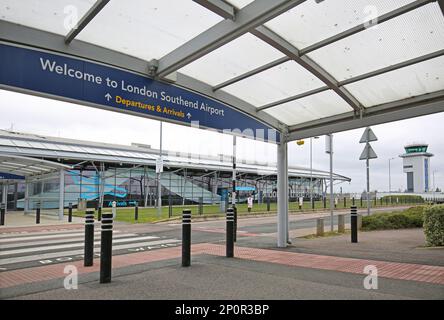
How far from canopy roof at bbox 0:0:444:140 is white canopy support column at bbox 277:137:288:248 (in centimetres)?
195

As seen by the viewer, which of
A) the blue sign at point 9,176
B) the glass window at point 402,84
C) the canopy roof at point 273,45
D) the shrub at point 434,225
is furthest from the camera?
the blue sign at point 9,176

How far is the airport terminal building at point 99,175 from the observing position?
25.5m

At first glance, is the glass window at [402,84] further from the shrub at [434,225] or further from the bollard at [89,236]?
the bollard at [89,236]

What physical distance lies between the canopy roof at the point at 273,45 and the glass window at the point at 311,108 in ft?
0.15

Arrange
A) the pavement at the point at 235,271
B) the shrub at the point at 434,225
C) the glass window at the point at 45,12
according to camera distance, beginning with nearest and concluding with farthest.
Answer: the pavement at the point at 235,271, the glass window at the point at 45,12, the shrub at the point at 434,225

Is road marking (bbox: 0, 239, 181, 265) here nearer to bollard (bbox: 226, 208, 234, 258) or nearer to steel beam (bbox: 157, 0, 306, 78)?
bollard (bbox: 226, 208, 234, 258)

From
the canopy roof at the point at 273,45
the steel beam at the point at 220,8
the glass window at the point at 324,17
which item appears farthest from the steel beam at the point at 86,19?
the glass window at the point at 324,17

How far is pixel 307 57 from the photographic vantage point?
766cm

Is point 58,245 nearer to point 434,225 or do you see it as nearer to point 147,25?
point 147,25

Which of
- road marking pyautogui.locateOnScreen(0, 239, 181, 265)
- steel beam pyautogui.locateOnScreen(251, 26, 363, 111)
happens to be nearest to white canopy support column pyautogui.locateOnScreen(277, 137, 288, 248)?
steel beam pyautogui.locateOnScreen(251, 26, 363, 111)

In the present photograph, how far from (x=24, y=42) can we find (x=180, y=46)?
2.76 metres

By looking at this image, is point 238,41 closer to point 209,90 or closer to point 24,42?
point 209,90

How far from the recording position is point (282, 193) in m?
11.3
